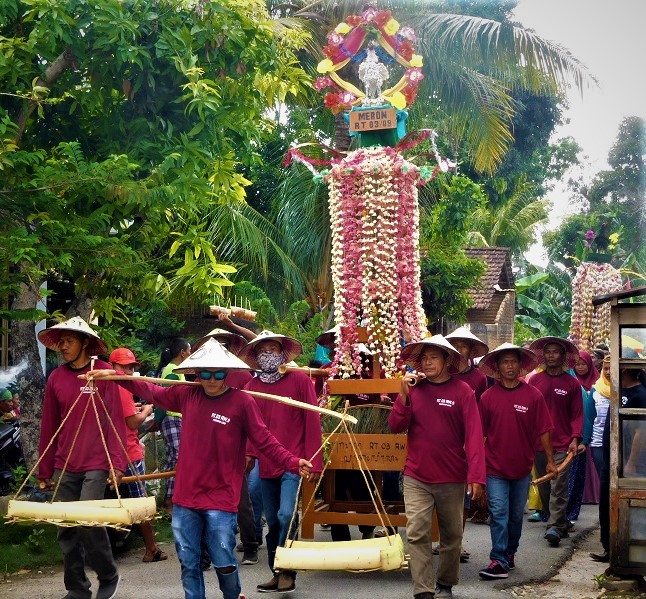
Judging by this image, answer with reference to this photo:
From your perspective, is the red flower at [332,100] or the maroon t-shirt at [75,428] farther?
the red flower at [332,100]

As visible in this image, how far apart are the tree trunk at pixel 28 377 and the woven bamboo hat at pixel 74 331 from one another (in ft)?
9.40

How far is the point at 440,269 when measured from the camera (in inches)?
784

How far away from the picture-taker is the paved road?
8.72 metres

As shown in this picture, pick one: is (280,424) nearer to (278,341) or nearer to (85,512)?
(278,341)

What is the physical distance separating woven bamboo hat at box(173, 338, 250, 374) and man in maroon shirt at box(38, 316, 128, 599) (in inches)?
40.1

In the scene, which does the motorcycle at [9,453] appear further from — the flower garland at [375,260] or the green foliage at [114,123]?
the flower garland at [375,260]

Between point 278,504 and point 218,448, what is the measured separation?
6.86ft

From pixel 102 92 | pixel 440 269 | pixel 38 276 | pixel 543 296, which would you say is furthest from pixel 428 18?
pixel 543 296

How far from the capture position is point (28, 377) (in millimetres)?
11148

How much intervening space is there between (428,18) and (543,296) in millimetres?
19572

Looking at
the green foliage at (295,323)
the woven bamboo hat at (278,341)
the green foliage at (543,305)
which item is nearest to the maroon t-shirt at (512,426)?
the woven bamboo hat at (278,341)

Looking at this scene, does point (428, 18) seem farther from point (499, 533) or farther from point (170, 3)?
point (499, 533)

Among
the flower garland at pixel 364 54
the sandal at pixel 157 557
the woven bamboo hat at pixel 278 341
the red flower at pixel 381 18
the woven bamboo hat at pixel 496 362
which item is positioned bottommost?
the sandal at pixel 157 557

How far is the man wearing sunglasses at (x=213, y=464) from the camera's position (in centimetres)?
717
